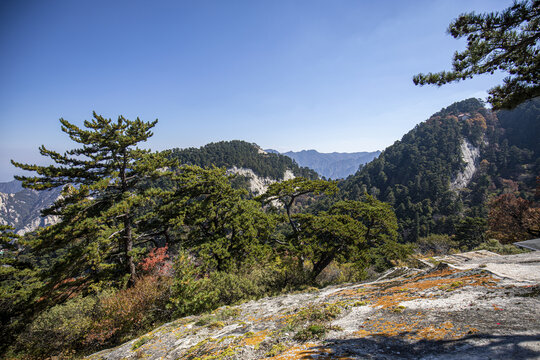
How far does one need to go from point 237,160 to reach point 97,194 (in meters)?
126

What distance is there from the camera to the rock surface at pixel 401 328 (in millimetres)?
Result: 3148

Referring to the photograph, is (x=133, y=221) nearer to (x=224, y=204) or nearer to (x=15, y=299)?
(x=224, y=204)

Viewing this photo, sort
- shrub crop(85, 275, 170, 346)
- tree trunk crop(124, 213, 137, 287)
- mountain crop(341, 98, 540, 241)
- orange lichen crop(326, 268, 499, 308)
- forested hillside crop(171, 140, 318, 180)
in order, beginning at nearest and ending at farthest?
orange lichen crop(326, 268, 499, 308) → shrub crop(85, 275, 170, 346) → tree trunk crop(124, 213, 137, 287) → mountain crop(341, 98, 540, 241) → forested hillside crop(171, 140, 318, 180)

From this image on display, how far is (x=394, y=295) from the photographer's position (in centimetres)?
578

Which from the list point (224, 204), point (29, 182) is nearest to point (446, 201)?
point (224, 204)

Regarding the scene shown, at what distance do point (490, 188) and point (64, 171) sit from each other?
415ft

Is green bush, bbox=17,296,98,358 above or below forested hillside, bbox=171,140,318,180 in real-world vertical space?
below

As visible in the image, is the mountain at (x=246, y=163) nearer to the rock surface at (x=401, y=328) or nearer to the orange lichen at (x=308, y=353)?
the rock surface at (x=401, y=328)

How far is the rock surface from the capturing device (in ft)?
A: 10.3

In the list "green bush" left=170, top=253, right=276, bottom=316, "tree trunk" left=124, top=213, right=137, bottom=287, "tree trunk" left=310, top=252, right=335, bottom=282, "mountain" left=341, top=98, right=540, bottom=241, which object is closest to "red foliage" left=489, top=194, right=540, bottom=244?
"tree trunk" left=310, top=252, right=335, bottom=282

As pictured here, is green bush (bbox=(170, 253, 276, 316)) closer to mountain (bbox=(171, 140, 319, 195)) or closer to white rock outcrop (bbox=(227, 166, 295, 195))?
mountain (bbox=(171, 140, 319, 195))

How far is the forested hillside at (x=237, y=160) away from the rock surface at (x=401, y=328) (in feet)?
390

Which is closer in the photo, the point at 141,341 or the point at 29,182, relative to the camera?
the point at 141,341

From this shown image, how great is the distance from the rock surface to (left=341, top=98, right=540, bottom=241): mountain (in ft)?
253
